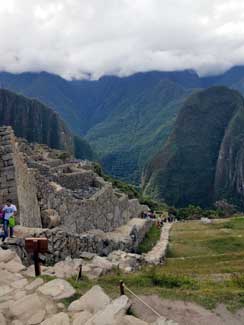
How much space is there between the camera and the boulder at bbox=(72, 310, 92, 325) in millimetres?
7234

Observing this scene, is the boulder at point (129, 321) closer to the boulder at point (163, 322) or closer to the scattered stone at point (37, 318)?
the boulder at point (163, 322)

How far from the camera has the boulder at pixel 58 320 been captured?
7.23 m

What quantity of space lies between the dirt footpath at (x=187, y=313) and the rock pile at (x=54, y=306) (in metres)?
0.35

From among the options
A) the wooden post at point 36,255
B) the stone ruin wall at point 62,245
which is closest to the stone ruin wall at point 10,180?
the stone ruin wall at point 62,245

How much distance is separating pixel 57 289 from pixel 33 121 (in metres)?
174

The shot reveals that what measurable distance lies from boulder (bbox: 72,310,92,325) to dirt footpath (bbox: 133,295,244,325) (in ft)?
2.95

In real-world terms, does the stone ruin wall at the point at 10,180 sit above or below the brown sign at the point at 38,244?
above

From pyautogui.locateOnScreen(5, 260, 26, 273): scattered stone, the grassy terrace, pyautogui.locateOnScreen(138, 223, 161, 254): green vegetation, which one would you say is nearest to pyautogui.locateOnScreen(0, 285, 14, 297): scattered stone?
pyautogui.locateOnScreen(5, 260, 26, 273): scattered stone

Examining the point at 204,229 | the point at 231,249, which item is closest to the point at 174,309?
the point at 231,249

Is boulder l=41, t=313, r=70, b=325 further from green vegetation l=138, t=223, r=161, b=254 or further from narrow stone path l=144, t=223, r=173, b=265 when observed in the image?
green vegetation l=138, t=223, r=161, b=254

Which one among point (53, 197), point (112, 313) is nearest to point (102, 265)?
point (112, 313)

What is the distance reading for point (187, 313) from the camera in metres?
8.08

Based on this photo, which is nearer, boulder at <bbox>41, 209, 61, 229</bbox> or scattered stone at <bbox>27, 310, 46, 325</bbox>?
scattered stone at <bbox>27, 310, 46, 325</bbox>

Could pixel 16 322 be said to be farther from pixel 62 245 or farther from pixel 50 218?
pixel 50 218
